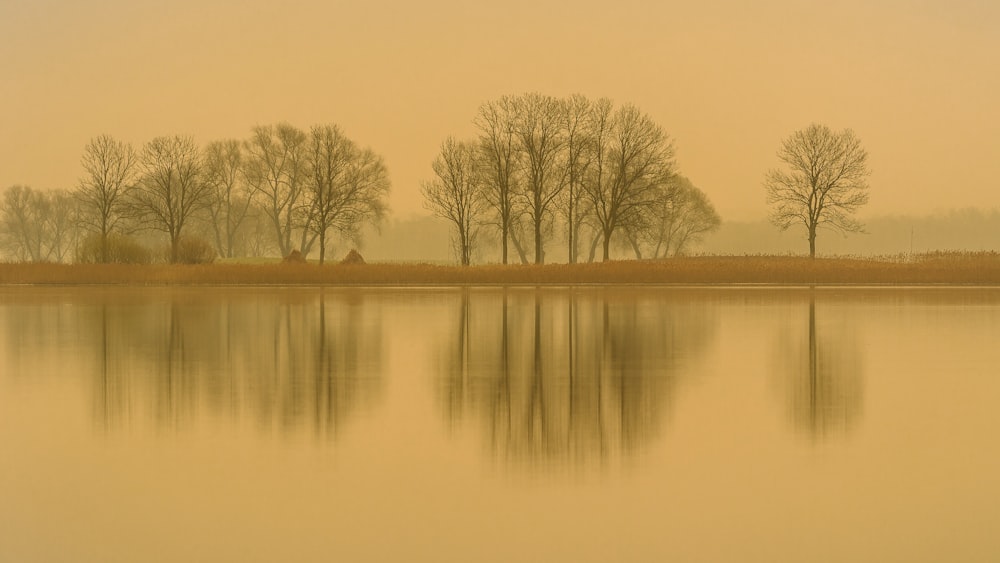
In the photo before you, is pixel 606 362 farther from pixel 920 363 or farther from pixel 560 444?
pixel 560 444

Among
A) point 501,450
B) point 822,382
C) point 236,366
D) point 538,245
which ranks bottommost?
point 501,450

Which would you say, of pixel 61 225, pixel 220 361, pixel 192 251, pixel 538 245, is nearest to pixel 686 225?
pixel 538 245

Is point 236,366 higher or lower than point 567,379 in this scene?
higher

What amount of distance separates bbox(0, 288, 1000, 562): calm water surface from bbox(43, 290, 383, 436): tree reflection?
0.09 meters

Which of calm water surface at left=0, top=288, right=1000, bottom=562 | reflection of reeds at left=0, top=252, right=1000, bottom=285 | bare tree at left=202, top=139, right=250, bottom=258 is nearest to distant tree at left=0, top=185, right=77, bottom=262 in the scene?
bare tree at left=202, top=139, right=250, bottom=258

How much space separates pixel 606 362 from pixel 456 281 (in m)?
43.8

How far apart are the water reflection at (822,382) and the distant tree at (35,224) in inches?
4149

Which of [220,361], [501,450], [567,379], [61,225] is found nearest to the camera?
[501,450]

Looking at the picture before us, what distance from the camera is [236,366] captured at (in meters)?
18.2

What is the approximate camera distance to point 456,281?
2453 inches

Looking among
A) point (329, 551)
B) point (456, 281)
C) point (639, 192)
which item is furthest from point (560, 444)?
point (639, 192)

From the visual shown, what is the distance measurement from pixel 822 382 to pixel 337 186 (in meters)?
68.4

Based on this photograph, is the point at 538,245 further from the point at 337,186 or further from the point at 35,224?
the point at 35,224

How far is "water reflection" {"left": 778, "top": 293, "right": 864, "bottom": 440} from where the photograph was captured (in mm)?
12633
